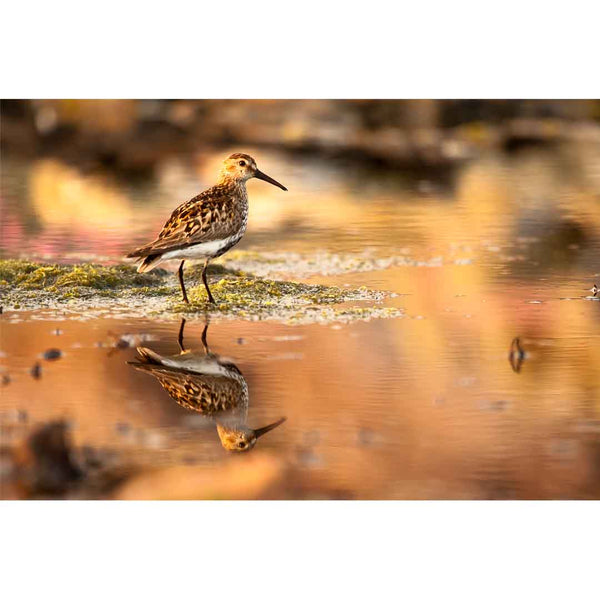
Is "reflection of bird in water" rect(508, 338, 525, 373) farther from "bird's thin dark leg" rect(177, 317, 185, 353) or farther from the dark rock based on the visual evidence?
the dark rock

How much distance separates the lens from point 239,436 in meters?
5.89

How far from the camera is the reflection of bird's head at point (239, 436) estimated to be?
5844 mm

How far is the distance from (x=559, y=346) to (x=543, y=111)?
4.32 m

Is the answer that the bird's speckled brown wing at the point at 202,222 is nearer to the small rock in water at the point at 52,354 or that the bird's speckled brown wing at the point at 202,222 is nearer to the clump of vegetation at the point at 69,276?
the clump of vegetation at the point at 69,276

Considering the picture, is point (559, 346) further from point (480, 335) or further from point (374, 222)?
point (374, 222)

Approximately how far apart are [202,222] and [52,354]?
1.69 metres

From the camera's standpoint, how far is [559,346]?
286 inches

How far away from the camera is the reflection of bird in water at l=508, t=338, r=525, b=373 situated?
6922mm

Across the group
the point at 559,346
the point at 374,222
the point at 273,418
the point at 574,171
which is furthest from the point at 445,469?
the point at 574,171

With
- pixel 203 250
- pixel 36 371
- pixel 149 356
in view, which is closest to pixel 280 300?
pixel 203 250

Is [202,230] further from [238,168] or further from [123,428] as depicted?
[123,428]

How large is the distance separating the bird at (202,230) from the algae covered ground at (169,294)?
283 millimetres

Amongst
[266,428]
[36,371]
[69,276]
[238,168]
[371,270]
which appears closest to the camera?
[266,428]

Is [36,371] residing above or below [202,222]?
below
